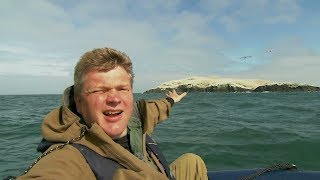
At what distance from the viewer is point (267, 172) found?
4961 millimetres

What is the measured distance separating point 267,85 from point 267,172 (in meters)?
123

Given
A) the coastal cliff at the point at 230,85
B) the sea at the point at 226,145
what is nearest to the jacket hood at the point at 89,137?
the sea at the point at 226,145

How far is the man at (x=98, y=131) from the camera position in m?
2.29

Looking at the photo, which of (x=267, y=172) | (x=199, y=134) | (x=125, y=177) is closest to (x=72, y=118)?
(x=125, y=177)

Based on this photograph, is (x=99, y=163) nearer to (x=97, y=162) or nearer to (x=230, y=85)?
(x=97, y=162)

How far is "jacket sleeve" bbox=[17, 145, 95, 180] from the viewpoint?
2.12 metres

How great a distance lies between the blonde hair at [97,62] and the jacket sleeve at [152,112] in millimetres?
885

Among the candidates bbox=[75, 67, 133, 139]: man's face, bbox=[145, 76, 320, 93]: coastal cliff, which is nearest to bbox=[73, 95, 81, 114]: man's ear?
bbox=[75, 67, 133, 139]: man's face

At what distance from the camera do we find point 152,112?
417 cm

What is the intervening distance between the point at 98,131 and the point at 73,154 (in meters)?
0.24

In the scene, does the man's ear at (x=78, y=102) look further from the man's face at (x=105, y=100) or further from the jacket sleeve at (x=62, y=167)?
the jacket sleeve at (x=62, y=167)

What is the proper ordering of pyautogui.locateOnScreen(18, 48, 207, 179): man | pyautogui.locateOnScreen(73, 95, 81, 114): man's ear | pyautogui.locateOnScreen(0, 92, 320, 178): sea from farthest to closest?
pyautogui.locateOnScreen(0, 92, 320, 178): sea
pyautogui.locateOnScreen(73, 95, 81, 114): man's ear
pyautogui.locateOnScreen(18, 48, 207, 179): man

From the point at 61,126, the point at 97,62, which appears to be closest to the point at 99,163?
the point at 61,126

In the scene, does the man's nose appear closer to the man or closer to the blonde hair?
the man
